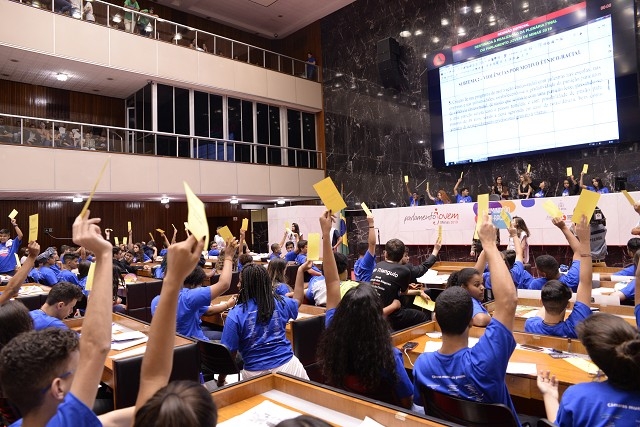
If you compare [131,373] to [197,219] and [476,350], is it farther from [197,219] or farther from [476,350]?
[197,219]

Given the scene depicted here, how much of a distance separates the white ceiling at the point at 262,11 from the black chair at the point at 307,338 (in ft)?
48.6

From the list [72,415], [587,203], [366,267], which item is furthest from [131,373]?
[587,203]

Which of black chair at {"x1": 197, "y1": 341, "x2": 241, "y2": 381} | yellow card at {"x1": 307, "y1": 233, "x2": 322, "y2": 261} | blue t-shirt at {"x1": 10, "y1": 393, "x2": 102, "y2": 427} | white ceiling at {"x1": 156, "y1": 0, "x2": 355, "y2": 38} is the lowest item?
black chair at {"x1": 197, "y1": 341, "x2": 241, "y2": 381}

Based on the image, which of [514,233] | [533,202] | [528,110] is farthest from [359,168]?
[514,233]

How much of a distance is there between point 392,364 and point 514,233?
243 cm

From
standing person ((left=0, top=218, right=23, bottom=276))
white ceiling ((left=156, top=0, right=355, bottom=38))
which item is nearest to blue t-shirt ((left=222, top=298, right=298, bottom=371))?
standing person ((left=0, top=218, right=23, bottom=276))

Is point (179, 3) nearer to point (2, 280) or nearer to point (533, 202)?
point (2, 280)

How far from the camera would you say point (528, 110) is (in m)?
11.4

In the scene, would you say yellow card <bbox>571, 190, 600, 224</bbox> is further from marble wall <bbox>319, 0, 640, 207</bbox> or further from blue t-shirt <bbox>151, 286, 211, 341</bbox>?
marble wall <bbox>319, 0, 640, 207</bbox>

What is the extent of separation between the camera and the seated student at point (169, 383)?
1128 millimetres

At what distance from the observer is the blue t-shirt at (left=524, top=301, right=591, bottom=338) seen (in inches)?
115

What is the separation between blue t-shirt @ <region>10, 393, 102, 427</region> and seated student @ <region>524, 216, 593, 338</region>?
→ 8.48 feet

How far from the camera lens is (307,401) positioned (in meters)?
2.20

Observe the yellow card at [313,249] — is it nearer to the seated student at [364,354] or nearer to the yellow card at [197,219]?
the seated student at [364,354]
